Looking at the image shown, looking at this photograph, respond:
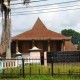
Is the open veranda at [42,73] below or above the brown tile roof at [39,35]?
below

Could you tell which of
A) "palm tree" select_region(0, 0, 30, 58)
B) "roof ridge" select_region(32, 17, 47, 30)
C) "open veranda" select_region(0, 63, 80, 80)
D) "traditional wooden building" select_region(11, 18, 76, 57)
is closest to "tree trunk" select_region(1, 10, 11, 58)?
"palm tree" select_region(0, 0, 30, 58)

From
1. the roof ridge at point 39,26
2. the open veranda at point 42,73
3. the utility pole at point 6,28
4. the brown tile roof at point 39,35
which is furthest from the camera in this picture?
the roof ridge at point 39,26

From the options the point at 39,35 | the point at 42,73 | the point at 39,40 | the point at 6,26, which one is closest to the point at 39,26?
the point at 39,35

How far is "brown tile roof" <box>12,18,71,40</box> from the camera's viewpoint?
35844mm

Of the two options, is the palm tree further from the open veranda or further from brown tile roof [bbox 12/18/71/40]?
brown tile roof [bbox 12/18/71/40]

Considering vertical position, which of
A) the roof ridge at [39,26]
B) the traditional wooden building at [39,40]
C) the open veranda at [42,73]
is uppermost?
the roof ridge at [39,26]

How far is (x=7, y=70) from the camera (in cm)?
2019

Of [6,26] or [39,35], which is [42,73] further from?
[39,35]

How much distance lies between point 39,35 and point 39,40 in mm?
792

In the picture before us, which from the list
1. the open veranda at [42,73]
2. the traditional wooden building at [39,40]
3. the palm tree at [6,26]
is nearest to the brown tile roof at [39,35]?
the traditional wooden building at [39,40]

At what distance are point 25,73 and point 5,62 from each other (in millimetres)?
3196

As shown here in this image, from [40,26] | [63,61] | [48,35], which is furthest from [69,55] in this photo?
[40,26]

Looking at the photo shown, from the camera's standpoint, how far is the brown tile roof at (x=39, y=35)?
3584cm

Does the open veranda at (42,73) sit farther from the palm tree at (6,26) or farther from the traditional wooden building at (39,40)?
the traditional wooden building at (39,40)
